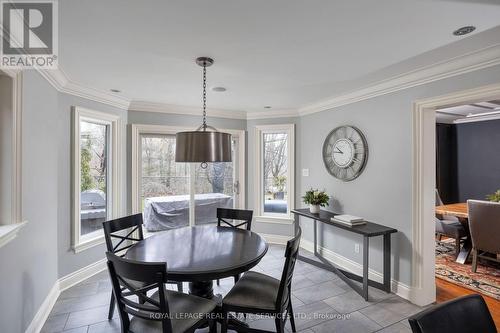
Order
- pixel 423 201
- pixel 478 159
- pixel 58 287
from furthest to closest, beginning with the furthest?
pixel 478 159, pixel 58 287, pixel 423 201

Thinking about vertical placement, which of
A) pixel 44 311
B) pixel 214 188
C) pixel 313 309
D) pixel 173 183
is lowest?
pixel 313 309

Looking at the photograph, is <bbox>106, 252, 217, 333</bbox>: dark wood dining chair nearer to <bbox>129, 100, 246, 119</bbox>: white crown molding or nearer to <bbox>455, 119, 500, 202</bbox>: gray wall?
<bbox>129, 100, 246, 119</bbox>: white crown molding

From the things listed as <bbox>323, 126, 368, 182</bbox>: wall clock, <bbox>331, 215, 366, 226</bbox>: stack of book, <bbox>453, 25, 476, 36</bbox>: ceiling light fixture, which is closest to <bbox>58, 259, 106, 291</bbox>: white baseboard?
<bbox>331, 215, 366, 226</bbox>: stack of book

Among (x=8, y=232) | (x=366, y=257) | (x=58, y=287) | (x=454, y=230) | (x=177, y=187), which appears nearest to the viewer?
(x=8, y=232)

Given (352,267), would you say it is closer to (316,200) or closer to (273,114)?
(316,200)

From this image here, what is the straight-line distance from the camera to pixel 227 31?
6.09 ft

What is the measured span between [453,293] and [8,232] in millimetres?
4244

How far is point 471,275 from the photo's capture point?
3404mm

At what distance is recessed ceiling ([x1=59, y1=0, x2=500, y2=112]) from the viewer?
1.58 meters

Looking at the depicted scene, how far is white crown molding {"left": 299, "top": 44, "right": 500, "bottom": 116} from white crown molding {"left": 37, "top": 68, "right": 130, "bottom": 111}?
309 centimetres

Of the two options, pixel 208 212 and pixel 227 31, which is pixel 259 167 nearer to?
pixel 208 212

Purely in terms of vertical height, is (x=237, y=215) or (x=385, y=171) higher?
(x=385, y=171)

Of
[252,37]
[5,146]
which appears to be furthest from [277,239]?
[5,146]

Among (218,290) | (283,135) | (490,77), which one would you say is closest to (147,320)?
(218,290)
